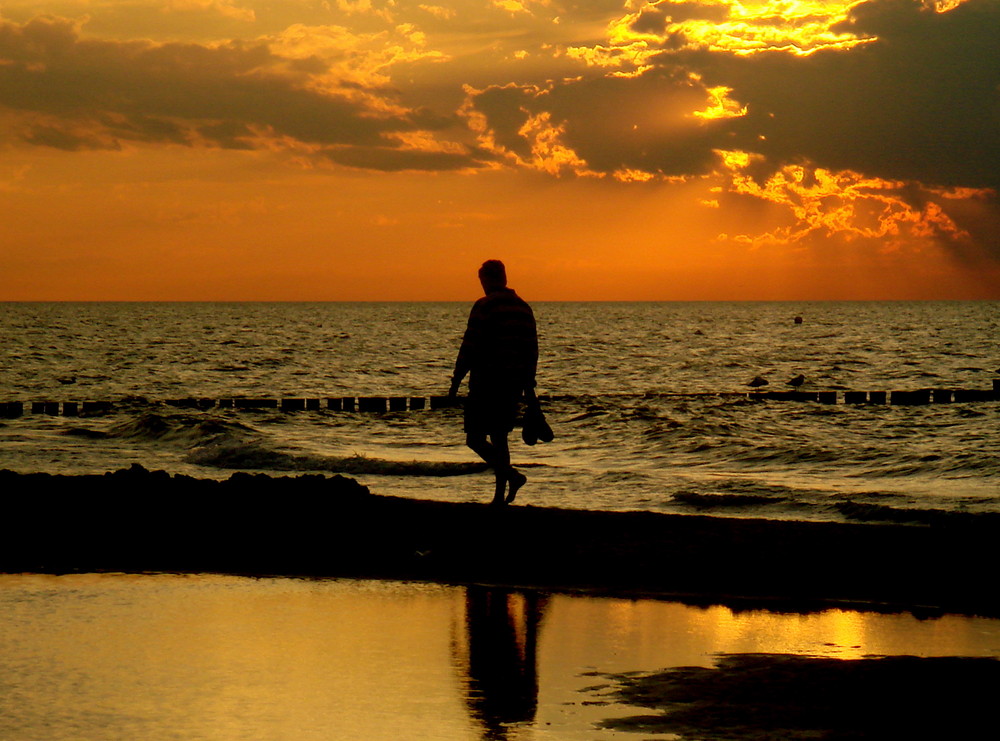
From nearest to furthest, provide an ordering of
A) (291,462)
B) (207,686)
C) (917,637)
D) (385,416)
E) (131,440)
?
1. (207,686)
2. (917,637)
3. (291,462)
4. (131,440)
5. (385,416)

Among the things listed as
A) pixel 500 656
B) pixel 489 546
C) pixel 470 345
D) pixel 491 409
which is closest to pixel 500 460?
pixel 491 409

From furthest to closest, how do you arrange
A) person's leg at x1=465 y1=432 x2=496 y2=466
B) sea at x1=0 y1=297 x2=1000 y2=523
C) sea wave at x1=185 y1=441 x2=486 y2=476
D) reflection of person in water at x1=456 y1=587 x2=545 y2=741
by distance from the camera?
sea wave at x1=185 y1=441 x2=486 y2=476, sea at x1=0 y1=297 x2=1000 y2=523, person's leg at x1=465 y1=432 x2=496 y2=466, reflection of person in water at x1=456 y1=587 x2=545 y2=741

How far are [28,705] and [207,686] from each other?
2.44 ft

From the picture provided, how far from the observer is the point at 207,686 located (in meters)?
5.40

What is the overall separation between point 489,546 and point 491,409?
1.37m

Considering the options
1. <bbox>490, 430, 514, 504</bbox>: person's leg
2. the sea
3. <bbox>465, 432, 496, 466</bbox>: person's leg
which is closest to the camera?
<bbox>465, 432, 496, 466</bbox>: person's leg

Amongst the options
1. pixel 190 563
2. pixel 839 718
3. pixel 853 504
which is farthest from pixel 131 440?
pixel 839 718

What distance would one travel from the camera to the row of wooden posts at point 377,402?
36625 millimetres

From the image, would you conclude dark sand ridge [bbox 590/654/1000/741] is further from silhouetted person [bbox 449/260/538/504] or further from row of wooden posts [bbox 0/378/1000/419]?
row of wooden posts [bbox 0/378/1000/419]

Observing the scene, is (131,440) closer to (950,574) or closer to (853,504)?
(853,504)

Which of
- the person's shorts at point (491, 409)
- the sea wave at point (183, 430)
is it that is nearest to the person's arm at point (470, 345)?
the person's shorts at point (491, 409)

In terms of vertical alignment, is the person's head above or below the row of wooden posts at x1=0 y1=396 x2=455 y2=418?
above

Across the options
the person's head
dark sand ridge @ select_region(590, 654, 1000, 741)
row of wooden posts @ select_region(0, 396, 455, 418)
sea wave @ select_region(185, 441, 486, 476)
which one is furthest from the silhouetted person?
row of wooden posts @ select_region(0, 396, 455, 418)

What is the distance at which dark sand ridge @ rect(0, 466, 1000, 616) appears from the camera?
8.12 meters
